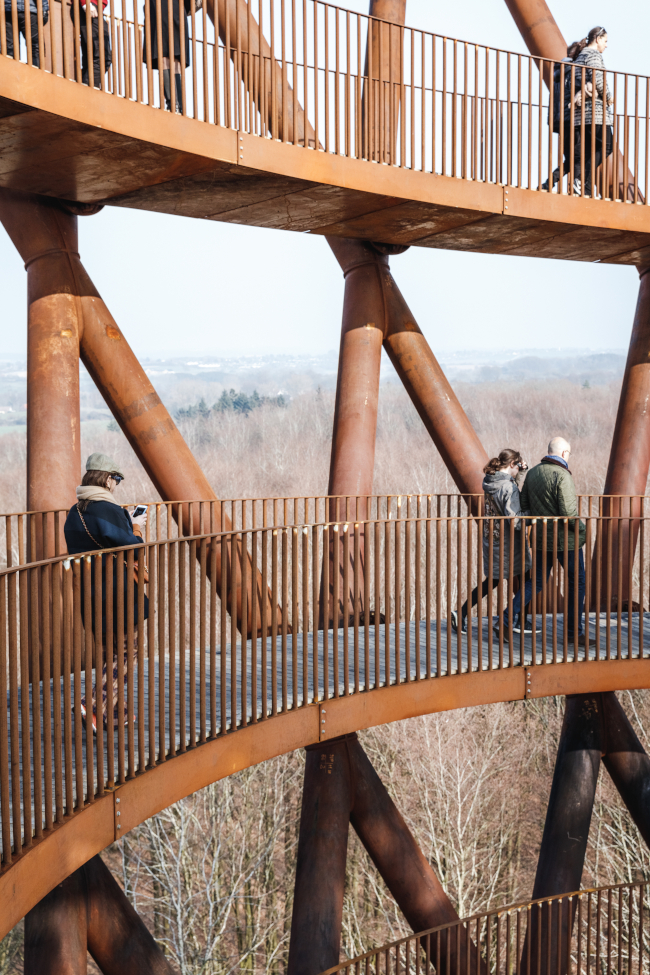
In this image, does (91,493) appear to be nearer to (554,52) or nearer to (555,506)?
(555,506)

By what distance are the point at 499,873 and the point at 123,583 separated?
92.6 ft

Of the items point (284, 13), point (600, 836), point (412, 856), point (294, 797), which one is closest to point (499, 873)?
point (600, 836)

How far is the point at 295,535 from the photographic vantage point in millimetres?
7410

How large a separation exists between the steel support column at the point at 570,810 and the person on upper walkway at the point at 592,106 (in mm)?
5764

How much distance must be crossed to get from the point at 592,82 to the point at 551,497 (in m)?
5.06

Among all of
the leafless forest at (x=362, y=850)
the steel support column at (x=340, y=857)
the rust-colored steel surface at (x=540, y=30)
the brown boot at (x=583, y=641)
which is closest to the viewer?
the steel support column at (x=340, y=857)

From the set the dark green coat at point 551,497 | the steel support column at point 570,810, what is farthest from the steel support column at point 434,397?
the steel support column at point 570,810

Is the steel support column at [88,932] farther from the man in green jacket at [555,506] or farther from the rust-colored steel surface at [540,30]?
the rust-colored steel surface at [540,30]

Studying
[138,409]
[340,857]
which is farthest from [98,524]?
[340,857]

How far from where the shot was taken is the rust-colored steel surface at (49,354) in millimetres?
9031

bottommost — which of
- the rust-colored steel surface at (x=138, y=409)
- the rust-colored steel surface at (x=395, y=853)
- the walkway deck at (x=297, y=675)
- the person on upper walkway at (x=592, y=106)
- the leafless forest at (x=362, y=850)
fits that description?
the leafless forest at (x=362, y=850)

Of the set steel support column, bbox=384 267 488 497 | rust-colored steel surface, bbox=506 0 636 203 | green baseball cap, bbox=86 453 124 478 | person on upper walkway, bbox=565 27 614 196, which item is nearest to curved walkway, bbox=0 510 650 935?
green baseball cap, bbox=86 453 124 478

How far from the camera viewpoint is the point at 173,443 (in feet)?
32.0

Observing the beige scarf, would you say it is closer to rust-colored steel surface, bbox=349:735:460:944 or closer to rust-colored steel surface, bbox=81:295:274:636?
rust-colored steel surface, bbox=81:295:274:636
